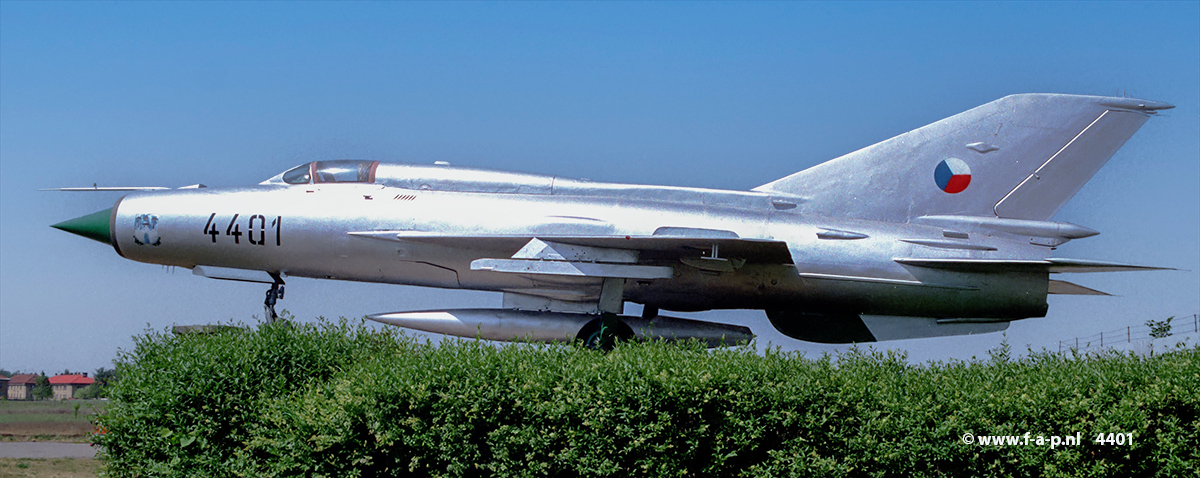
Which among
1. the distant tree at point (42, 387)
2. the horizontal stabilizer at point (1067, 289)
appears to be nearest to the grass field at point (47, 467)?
the horizontal stabilizer at point (1067, 289)

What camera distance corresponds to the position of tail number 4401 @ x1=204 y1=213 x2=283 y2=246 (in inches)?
479

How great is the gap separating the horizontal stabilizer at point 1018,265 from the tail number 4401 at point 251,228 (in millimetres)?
8067

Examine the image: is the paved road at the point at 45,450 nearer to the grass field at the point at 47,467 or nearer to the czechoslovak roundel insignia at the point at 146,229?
the grass field at the point at 47,467

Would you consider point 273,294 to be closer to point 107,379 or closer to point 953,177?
point 107,379

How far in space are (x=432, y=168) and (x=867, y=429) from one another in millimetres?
7280

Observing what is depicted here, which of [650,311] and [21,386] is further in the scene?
[21,386]

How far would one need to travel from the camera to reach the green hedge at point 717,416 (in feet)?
23.9

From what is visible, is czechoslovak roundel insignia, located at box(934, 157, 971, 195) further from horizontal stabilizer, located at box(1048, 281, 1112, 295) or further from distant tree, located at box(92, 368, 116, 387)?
distant tree, located at box(92, 368, 116, 387)

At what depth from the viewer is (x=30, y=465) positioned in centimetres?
1327

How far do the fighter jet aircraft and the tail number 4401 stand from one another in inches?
0.7

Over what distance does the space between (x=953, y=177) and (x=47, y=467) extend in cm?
1329

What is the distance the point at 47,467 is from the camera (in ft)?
42.9

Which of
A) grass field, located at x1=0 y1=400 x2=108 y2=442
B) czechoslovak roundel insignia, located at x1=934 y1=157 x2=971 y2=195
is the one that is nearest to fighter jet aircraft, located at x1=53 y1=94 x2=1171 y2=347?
czechoslovak roundel insignia, located at x1=934 y1=157 x2=971 y2=195

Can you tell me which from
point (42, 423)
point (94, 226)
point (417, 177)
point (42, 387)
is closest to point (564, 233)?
point (417, 177)
